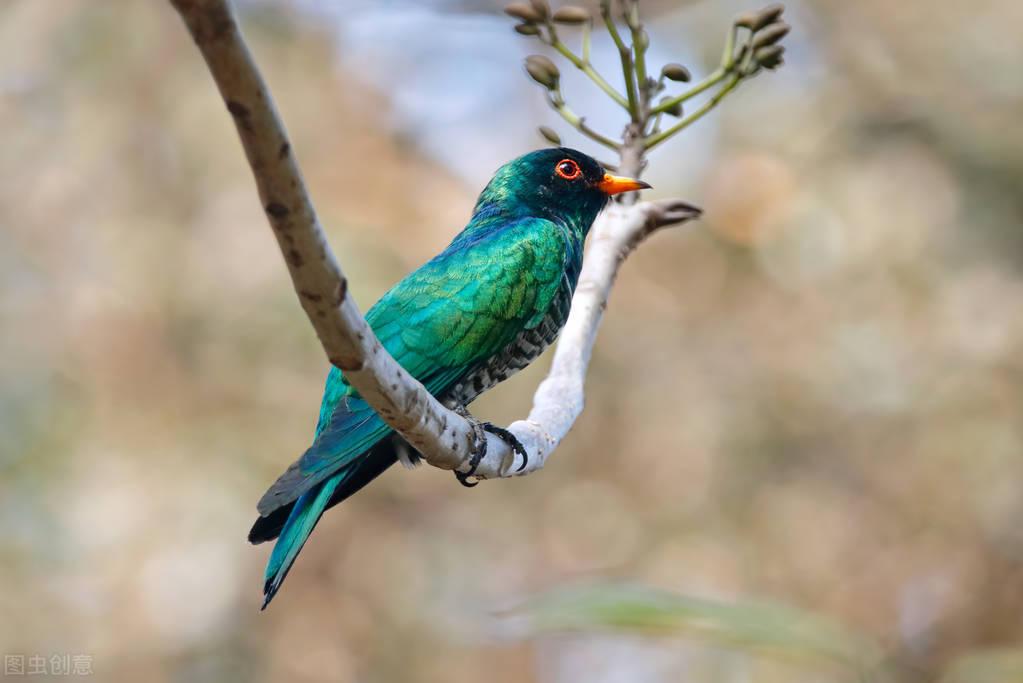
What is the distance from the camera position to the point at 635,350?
8.36 m

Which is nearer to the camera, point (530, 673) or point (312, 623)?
point (312, 623)

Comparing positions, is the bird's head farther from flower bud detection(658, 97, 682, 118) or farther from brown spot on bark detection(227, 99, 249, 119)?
brown spot on bark detection(227, 99, 249, 119)

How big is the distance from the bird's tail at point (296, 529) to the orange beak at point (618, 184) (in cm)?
153

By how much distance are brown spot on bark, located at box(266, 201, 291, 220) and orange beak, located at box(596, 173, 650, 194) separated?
7.87 feet

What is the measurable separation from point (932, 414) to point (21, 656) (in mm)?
5583

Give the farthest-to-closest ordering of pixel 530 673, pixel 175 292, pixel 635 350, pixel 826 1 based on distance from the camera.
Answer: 1. pixel 826 1
2. pixel 635 350
3. pixel 530 673
4. pixel 175 292

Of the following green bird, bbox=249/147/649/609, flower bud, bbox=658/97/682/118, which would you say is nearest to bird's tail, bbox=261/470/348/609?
green bird, bbox=249/147/649/609

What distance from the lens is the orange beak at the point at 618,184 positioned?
163 inches

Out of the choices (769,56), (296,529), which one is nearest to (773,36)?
(769,56)

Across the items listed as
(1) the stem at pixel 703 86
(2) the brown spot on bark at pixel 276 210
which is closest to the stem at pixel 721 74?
(1) the stem at pixel 703 86

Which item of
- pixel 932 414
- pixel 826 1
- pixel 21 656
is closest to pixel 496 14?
pixel 826 1

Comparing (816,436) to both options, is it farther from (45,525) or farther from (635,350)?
(45,525)

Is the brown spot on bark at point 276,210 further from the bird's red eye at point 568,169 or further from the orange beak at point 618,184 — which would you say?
the bird's red eye at point 568,169

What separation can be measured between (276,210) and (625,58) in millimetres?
2215
